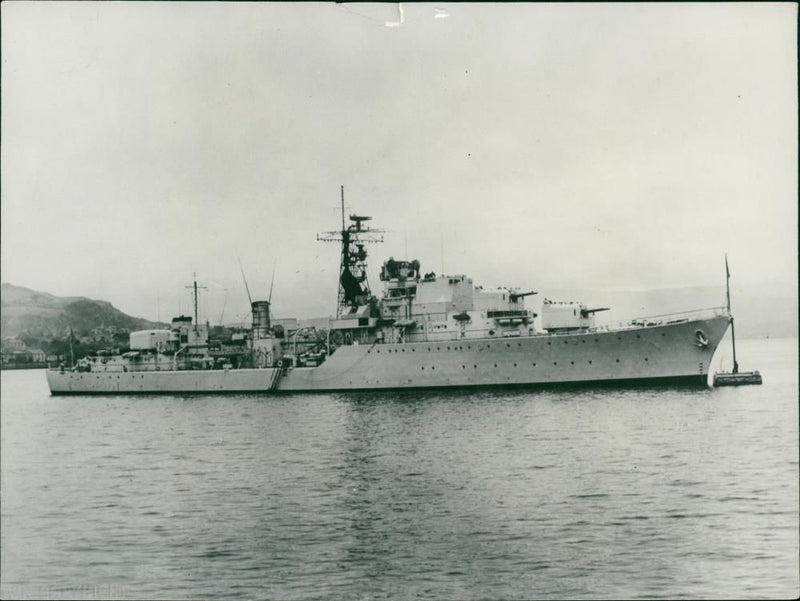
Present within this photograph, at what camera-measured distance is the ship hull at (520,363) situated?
27.9 meters

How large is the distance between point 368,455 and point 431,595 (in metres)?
7.86

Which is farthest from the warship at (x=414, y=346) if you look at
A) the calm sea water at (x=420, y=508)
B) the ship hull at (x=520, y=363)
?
the calm sea water at (x=420, y=508)

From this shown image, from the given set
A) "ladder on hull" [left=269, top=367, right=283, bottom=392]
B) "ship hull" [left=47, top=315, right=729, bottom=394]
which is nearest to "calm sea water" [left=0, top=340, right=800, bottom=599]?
"ship hull" [left=47, top=315, right=729, bottom=394]

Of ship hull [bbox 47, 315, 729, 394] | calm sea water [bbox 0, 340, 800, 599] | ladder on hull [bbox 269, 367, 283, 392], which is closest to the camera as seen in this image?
calm sea water [bbox 0, 340, 800, 599]

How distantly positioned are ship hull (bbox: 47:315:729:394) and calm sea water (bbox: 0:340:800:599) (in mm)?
4791

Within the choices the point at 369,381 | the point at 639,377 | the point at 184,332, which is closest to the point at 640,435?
the point at 639,377

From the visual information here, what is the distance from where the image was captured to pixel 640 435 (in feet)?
60.5

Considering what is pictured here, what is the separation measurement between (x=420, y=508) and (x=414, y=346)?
1871 cm

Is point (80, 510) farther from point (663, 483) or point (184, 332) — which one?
point (184, 332)

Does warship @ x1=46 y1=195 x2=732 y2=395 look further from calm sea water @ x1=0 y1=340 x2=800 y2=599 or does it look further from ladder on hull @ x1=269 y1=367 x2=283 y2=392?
calm sea water @ x1=0 y1=340 x2=800 y2=599

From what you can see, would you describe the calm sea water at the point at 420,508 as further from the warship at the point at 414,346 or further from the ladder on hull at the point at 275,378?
the ladder on hull at the point at 275,378

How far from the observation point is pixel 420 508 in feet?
40.3

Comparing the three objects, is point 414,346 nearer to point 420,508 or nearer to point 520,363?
point 520,363

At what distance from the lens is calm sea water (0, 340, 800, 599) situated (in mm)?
9742
